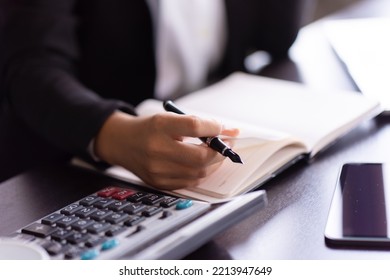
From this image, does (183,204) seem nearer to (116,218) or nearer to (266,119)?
(116,218)

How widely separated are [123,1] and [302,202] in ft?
1.86

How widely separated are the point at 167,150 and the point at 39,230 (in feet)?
0.53

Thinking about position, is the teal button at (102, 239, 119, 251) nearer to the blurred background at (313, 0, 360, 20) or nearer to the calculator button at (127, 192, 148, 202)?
the calculator button at (127, 192, 148, 202)

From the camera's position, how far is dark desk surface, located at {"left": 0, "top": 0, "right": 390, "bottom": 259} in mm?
575

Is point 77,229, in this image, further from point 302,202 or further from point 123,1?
point 123,1

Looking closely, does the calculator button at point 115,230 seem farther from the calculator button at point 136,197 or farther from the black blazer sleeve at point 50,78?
the black blazer sleeve at point 50,78

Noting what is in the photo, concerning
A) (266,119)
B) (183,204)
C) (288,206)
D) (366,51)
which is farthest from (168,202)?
(366,51)

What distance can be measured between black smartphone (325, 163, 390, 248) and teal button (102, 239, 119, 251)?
179 mm

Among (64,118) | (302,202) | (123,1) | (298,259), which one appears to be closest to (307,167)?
(302,202)

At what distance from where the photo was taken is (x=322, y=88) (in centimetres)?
96

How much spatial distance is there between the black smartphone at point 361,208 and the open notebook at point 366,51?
18 cm

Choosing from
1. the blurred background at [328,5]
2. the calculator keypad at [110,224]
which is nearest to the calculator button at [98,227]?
the calculator keypad at [110,224]

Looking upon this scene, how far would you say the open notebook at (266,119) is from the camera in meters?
0.69

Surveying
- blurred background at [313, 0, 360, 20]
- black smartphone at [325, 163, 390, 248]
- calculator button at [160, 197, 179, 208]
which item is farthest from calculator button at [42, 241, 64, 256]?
blurred background at [313, 0, 360, 20]
